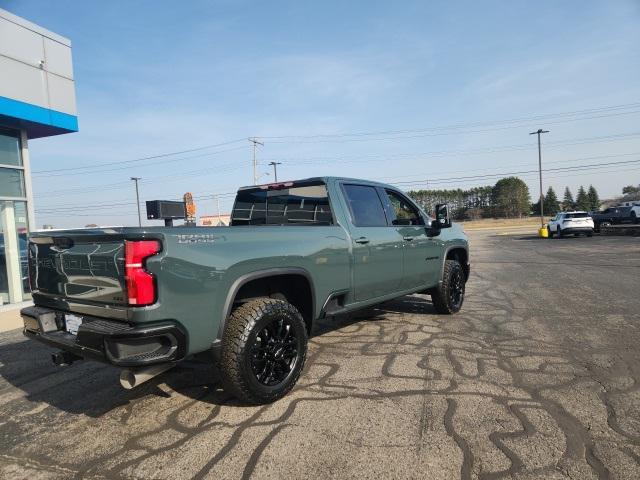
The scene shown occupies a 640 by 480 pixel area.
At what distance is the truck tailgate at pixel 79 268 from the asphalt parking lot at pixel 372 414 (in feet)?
3.29

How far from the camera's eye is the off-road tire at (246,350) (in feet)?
10.3

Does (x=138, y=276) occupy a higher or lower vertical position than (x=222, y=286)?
higher

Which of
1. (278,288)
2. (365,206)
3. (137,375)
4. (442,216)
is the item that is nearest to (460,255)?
(442,216)

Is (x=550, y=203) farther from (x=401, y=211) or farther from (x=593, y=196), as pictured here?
(x=401, y=211)

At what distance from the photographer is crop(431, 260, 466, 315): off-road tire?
6184mm

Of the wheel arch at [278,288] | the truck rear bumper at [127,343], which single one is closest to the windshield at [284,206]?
the wheel arch at [278,288]

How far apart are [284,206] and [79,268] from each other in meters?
2.33

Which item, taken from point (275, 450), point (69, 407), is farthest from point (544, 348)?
point (69, 407)

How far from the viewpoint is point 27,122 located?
8.96 m

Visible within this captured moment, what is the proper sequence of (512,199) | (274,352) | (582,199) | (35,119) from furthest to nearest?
(582,199)
(512,199)
(35,119)
(274,352)

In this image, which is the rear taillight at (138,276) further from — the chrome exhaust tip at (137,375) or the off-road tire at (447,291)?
the off-road tire at (447,291)

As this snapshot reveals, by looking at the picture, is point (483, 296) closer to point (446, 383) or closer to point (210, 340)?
point (446, 383)

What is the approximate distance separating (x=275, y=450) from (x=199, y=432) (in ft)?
2.05

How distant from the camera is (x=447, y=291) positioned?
20.5 feet
